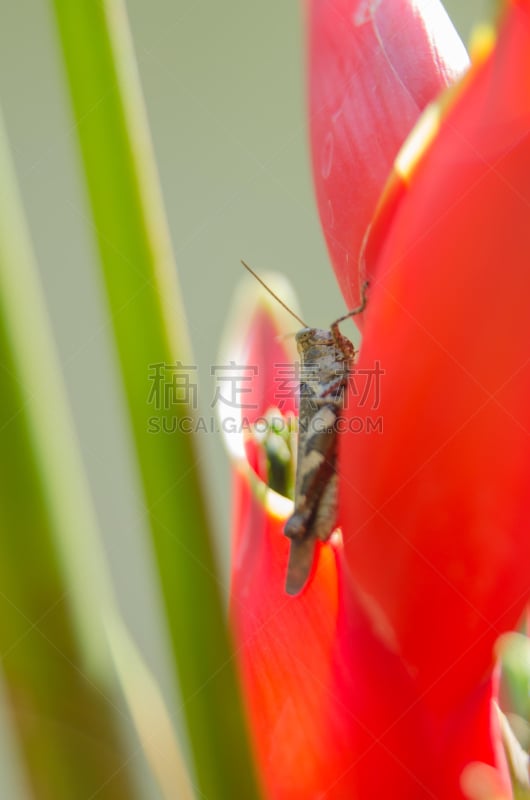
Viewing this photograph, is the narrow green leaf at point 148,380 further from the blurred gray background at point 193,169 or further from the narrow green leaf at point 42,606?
the blurred gray background at point 193,169

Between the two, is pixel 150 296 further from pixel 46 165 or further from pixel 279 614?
pixel 46 165

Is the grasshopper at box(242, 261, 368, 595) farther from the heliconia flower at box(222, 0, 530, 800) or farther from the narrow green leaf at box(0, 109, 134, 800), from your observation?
the narrow green leaf at box(0, 109, 134, 800)

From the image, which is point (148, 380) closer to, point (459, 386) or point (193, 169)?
point (459, 386)

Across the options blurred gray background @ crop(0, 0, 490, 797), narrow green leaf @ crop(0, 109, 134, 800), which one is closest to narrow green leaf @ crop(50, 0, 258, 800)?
narrow green leaf @ crop(0, 109, 134, 800)

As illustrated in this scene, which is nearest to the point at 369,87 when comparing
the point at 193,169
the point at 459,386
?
the point at 459,386

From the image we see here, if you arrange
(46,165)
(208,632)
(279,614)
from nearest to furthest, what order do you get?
(208,632) → (279,614) → (46,165)

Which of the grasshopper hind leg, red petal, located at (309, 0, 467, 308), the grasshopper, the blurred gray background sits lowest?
the grasshopper hind leg

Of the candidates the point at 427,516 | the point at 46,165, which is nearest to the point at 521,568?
the point at 427,516
